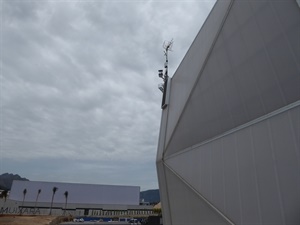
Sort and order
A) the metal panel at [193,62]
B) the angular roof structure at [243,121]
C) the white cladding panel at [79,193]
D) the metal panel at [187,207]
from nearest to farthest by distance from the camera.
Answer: the angular roof structure at [243,121] < the metal panel at [187,207] < the metal panel at [193,62] < the white cladding panel at [79,193]

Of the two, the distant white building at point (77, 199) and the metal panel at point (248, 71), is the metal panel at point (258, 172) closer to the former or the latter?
the metal panel at point (248, 71)

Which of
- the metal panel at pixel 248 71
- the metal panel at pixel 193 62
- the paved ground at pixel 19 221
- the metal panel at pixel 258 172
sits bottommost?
the paved ground at pixel 19 221

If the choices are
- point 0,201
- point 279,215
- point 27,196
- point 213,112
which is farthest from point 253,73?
point 27,196

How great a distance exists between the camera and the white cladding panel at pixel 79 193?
9706 centimetres

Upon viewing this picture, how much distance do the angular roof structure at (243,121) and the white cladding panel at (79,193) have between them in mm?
89455

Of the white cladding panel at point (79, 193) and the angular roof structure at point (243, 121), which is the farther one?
the white cladding panel at point (79, 193)

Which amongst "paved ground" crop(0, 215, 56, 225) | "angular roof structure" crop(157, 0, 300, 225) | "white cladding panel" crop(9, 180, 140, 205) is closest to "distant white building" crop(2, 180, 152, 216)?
"white cladding panel" crop(9, 180, 140, 205)

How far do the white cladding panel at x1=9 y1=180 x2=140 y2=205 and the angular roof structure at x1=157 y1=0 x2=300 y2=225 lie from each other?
8946 cm

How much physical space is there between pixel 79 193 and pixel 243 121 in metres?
98.5

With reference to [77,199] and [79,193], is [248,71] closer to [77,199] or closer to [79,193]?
[77,199]

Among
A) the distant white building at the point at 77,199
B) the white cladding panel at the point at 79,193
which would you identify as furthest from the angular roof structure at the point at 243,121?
the white cladding panel at the point at 79,193

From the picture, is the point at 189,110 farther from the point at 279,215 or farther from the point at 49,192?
the point at 49,192

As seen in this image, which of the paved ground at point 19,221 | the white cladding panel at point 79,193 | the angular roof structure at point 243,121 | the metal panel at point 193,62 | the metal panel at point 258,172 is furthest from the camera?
the white cladding panel at point 79,193

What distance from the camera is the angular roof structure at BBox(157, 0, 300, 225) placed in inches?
352
